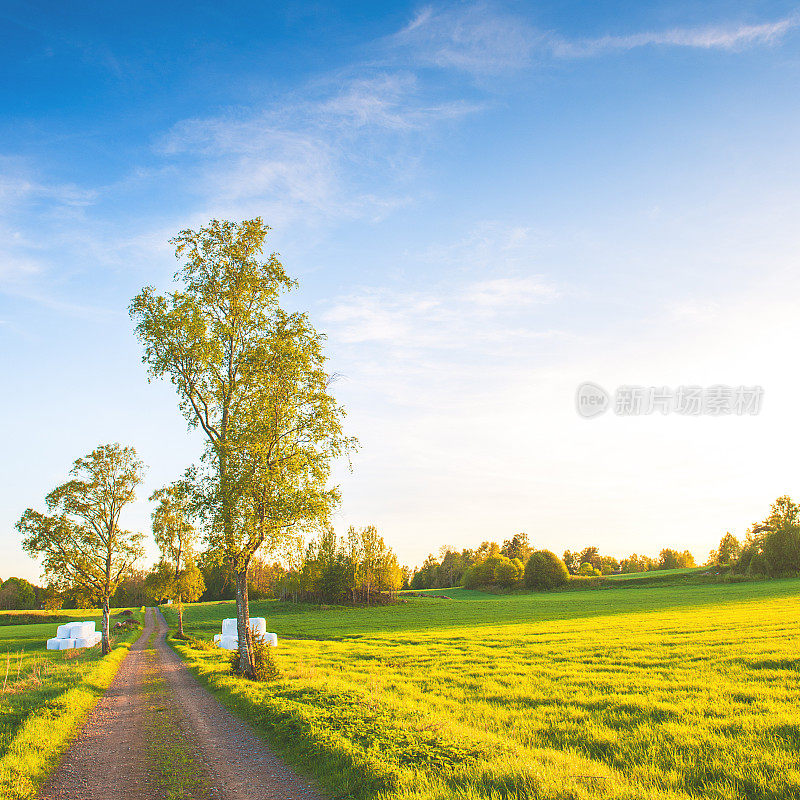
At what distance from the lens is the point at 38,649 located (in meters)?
44.6

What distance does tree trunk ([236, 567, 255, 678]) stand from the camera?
1994 centimetres

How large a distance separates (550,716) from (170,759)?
887 cm

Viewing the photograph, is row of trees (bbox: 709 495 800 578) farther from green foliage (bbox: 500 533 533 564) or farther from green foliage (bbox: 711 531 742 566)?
A: green foliage (bbox: 500 533 533 564)

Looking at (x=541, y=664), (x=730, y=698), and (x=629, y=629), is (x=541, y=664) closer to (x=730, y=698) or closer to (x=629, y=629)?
(x=730, y=698)

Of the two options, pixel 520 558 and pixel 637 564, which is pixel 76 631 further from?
pixel 637 564

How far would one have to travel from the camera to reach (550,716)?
43.5ft

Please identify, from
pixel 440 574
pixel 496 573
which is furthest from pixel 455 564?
pixel 496 573

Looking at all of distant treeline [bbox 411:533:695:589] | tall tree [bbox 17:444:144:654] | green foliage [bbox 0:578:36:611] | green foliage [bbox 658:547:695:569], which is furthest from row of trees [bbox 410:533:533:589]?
tall tree [bbox 17:444:144:654]

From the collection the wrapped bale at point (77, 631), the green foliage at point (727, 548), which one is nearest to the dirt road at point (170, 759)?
the wrapped bale at point (77, 631)

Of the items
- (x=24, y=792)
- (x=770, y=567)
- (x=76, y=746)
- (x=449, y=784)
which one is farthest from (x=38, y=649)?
(x=770, y=567)

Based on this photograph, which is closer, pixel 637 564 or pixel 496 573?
pixel 496 573

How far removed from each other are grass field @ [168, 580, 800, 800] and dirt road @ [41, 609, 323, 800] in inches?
26.0

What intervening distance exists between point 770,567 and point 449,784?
337ft

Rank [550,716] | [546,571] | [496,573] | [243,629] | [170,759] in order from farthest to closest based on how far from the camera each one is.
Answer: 1. [496,573]
2. [546,571]
3. [243,629]
4. [550,716]
5. [170,759]
